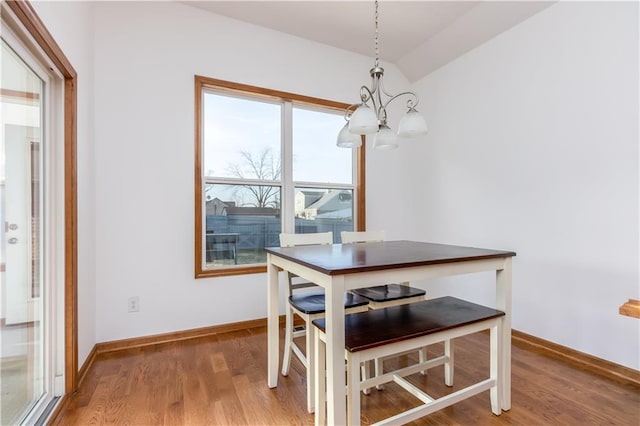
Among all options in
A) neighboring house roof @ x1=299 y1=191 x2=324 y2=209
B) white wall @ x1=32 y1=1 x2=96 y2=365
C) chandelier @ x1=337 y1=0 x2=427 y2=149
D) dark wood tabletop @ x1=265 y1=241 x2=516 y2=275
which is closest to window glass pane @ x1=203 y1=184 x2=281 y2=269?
neighboring house roof @ x1=299 y1=191 x2=324 y2=209

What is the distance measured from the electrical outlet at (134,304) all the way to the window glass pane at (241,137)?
45.7 inches

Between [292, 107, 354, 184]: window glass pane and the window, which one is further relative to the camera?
[292, 107, 354, 184]: window glass pane

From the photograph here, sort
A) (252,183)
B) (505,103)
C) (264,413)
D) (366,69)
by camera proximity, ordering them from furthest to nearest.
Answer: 1. (366,69)
2. (252,183)
3. (505,103)
4. (264,413)

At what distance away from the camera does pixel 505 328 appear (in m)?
1.63

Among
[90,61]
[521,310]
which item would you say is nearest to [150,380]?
[90,61]

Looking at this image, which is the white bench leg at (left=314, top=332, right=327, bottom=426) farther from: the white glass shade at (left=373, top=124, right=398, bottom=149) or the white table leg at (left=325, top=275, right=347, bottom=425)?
the white glass shade at (left=373, top=124, right=398, bottom=149)

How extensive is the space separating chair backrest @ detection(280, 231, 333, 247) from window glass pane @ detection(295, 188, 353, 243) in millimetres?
890

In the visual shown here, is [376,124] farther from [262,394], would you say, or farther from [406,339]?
[262,394]

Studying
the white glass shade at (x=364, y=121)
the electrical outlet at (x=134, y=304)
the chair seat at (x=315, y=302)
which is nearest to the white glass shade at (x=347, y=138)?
the white glass shade at (x=364, y=121)

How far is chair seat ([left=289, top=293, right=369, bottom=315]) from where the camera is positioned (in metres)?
1.75

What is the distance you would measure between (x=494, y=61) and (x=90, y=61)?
324 cm

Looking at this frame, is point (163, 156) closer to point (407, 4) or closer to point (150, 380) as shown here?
point (150, 380)

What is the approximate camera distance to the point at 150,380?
1932 mm

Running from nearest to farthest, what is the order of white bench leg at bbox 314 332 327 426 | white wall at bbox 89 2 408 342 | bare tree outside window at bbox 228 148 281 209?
white bench leg at bbox 314 332 327 426
white wall at bbox 89 2 408 342
bare tree outside window at bbox 228 148 281 209
